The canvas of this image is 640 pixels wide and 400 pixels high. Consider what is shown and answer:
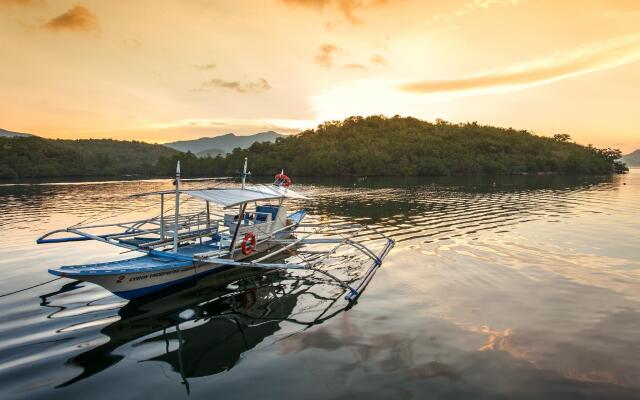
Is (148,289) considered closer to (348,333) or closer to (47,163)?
(348,333)

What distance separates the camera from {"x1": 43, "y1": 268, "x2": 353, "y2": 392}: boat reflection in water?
1088 cm

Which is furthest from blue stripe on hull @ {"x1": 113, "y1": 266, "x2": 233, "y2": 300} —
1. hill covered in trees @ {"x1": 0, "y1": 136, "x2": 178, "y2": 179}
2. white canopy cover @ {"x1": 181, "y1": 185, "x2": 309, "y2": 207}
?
hill covered in trees @ {"x1": 0, "y1": 136, "x2": 178, "y2": 179}

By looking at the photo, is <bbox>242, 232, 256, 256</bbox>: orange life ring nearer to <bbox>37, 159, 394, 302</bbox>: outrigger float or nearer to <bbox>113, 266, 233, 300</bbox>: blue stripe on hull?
<bbox>37, 159, 394, 302</bbox>: outrigger float

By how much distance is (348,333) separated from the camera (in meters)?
12.5

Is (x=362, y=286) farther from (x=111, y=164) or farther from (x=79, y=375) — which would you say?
(x=111, y=164)

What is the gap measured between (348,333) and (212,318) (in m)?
5.17

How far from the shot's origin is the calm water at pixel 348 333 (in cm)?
955

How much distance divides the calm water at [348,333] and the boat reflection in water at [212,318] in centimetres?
6

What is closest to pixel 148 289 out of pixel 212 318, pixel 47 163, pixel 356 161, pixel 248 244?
pixel 212 318

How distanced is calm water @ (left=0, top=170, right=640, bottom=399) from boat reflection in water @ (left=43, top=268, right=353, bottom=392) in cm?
6

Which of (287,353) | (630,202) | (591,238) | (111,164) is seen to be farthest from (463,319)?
(111,164)

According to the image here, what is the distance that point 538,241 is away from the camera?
85.2 ft

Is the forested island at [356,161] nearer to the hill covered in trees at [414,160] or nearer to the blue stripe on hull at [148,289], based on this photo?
the hill covered in trees at [414,160]

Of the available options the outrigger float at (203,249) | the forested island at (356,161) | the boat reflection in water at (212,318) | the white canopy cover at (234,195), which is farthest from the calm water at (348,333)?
the forested island at (356,161)
